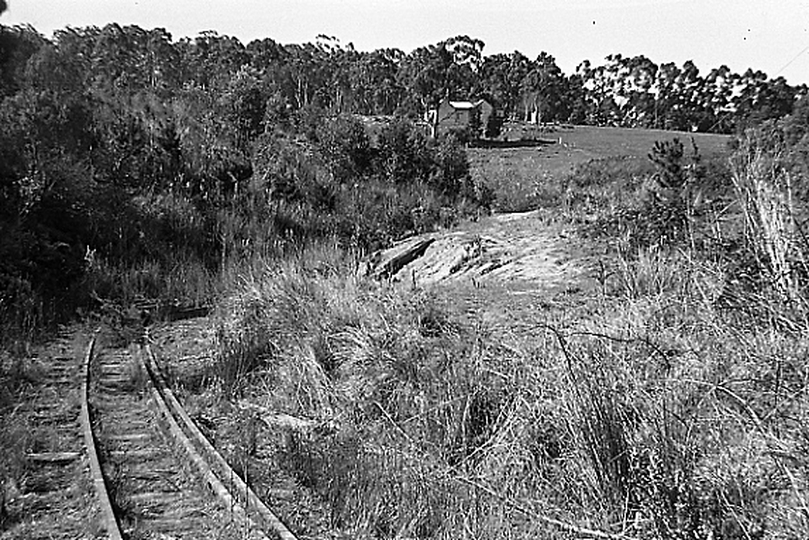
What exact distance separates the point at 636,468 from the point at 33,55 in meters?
27.2

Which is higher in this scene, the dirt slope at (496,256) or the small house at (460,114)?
the small house at (460,114)

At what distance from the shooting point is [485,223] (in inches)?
837

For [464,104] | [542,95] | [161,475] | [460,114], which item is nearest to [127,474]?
[161,475]

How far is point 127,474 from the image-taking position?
8102 millimetres

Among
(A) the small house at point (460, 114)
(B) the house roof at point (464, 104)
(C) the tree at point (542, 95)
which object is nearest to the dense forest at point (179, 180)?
(A) the small house at point (460, 114)

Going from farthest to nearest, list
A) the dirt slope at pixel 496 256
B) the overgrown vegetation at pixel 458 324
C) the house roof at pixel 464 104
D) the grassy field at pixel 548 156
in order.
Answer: the house roof at pixel 464 104, the grassy field at pixel 548 156, the dirt slope at pixel 496 256, the overgrown vegetation at pixel 458 324

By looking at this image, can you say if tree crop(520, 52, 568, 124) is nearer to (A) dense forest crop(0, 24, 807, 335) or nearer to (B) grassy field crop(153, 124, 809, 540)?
(A) dense forest crop(0, 24, 807, 335)

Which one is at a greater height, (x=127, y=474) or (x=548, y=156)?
(x=548, y=156)

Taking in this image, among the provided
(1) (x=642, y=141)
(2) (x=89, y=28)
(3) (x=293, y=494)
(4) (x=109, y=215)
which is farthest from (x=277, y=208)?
(2) (x=89, y=28)

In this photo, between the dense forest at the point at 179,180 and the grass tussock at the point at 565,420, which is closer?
the grass tussock at the point at 565,420

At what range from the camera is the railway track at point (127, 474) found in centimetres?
681

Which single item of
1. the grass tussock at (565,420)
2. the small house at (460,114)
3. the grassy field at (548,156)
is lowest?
the grass tussock at (565,420)

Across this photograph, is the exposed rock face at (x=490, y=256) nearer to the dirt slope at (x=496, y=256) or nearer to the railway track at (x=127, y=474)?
the dirt slope at (x=496, y=256)

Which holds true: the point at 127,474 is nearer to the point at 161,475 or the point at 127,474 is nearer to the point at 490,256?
the point at 161,475
